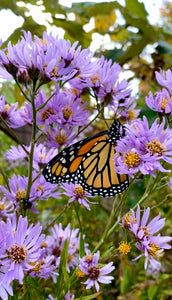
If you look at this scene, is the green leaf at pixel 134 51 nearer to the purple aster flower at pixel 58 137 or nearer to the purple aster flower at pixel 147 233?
the purple aster flower at pixel 58 137

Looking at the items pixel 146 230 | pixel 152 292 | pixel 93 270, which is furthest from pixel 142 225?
pixel 152 292

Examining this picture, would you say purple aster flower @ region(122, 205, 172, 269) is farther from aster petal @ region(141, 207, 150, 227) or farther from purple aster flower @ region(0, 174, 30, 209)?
purple aster flower @ region(0, 174, 30, 209)

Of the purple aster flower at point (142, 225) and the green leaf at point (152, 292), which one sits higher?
the purple aster flower at point (142, 225)

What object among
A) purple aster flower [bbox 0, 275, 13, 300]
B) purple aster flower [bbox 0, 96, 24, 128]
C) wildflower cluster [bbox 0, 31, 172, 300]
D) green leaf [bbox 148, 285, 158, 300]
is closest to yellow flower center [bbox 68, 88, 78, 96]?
wildflower cluster [bbox 0, 31, 172, 300]

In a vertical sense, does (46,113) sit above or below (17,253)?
above

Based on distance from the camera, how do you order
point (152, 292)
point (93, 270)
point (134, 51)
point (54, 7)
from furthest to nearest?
point (152, 292) → point (134, 51) → point (54, 7) → point (93, 270)

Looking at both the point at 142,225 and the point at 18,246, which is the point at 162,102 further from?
the point at 18,246

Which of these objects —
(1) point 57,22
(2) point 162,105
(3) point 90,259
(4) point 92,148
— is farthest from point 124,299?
(1) point 57,22

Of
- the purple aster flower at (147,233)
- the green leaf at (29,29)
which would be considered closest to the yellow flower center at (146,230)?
the purple aster flower at (147,233)
